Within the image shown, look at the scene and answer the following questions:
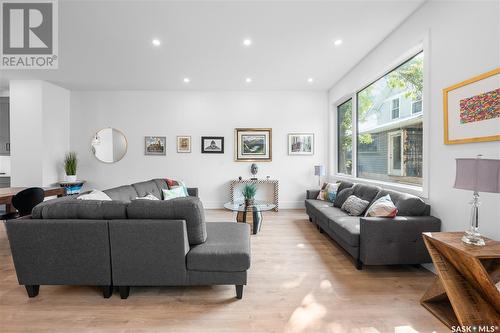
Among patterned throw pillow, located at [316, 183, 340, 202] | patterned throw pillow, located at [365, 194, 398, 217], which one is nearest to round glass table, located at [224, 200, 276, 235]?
patterned throw pillow, located at [316, 183, 340, 202]

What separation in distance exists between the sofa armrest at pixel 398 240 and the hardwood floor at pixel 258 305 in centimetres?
21

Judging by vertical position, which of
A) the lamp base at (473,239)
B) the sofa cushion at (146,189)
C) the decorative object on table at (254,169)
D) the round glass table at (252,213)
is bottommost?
the round glass table at (252,213)

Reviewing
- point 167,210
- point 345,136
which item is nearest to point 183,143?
point 345,136

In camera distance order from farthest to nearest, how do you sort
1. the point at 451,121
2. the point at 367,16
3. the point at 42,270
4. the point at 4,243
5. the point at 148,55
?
the point at 148,55 → the point at 4,243 → the point at 367,16 → the point at 451,121 → the point at 42,270

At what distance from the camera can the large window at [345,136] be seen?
507 centimetres

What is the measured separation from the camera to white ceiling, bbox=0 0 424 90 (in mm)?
2736

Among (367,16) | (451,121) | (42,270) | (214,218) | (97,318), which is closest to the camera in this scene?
(97,318)

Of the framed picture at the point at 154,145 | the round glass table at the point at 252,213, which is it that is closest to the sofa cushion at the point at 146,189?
the round glass table at the point at 252,213

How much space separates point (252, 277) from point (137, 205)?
55.2 inches

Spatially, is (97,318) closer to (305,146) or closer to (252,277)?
(252,277)

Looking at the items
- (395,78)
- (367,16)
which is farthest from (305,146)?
(367,16)

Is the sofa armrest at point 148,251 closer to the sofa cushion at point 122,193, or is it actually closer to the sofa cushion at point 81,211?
the sofa cushion at point 81,211

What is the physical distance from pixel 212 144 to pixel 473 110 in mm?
4851

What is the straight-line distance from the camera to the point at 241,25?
3051mm
